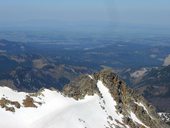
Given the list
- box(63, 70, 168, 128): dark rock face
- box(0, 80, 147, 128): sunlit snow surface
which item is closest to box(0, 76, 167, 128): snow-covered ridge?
box(0, 80, 147, 128): sunlit snow surface

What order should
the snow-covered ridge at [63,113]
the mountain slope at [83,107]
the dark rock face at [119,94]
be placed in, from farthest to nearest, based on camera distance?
the dark rock face at [119,94] → the mountain slope at [83,107] → the snow-covered ridge at [63,113]

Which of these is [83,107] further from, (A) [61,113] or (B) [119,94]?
(B) [119,94]

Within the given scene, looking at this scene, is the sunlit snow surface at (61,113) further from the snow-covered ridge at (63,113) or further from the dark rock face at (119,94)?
the dark rock face at (119,94)

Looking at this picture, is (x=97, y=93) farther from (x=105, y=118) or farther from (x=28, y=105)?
(x=28, y=105)

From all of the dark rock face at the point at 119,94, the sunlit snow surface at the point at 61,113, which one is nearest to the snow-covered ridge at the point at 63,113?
the sunlit snow surface at the point at 61,113

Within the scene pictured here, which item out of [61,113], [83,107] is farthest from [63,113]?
[83,107]

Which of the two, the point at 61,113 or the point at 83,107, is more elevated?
the point at 61,113

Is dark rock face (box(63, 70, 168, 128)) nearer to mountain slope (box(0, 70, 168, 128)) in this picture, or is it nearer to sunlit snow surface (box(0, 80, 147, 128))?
mountain slope (box(0, 70, 168, 128))

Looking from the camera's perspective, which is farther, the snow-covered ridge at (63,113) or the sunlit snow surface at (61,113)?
the snow-covered ridge at (63,113)
